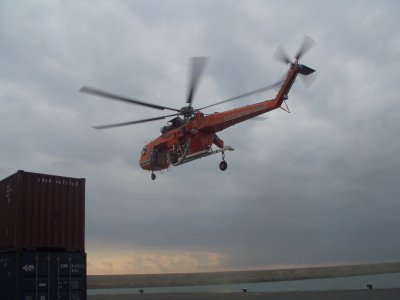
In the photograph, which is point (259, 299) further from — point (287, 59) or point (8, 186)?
point (8, 186)

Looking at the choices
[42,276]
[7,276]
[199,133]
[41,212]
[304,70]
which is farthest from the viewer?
[199,133]

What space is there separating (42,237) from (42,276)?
4.92 feet

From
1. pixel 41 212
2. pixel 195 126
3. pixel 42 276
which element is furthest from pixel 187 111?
pixel 42 276

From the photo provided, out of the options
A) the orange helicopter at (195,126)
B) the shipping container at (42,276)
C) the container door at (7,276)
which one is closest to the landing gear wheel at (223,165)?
the orange helicopter at (195,126)

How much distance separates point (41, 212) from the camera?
18500 millimetres

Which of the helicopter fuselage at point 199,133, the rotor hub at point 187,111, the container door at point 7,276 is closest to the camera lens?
the container door at point 7,276

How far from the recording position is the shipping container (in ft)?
55.8

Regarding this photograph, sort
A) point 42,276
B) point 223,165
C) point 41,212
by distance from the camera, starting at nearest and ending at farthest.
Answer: point 42,276 < point 41,212 < point 223,165

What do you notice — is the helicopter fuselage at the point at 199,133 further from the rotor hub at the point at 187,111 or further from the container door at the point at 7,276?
the container door at the point at 7,276

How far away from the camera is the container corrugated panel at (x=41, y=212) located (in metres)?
18.0

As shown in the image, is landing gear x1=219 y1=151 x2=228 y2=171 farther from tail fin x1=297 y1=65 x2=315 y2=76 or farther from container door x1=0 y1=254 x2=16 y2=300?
container door x1=0 y1=254 x2=16 y2=300

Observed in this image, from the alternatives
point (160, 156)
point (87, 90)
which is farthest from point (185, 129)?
point (87, 90)

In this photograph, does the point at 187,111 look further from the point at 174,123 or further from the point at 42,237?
A: the point at 42,237

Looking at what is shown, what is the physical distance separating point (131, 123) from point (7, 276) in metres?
13.1
